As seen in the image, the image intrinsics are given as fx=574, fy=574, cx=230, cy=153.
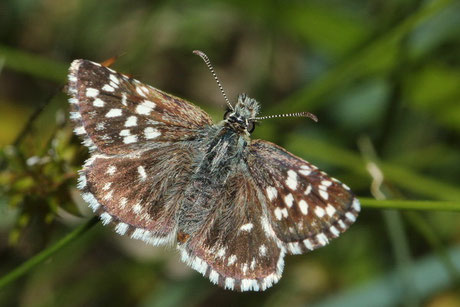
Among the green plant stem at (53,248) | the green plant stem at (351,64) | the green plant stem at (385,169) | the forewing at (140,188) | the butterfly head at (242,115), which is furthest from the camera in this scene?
the green plant stem at (385,169)

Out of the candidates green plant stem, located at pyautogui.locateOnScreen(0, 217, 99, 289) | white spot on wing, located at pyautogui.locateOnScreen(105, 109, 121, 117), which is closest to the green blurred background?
white spot on wing, located at pyautogui.locateOnScreen(105, 109, 121, 117)

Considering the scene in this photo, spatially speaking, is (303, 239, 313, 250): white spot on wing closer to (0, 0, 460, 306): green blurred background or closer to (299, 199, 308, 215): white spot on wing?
(299, 199, 308, 215): white spot on wing

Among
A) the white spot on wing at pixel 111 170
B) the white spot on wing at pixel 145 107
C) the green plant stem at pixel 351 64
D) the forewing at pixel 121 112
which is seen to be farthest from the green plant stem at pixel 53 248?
the green plant stem at pixel 351 64

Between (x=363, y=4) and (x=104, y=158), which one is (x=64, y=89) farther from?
(x=363, y=4)

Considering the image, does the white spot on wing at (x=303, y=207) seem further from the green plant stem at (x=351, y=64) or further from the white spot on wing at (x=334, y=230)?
the green plant stem at (x=351, y=64)

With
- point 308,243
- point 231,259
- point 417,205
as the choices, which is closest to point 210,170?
point 231,259

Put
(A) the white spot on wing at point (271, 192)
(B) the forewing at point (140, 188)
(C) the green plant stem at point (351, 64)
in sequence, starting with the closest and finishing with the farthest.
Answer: (B) the forewing at point (140, 188) < (A) the white spot on wing at point (271, 192) < (C) the green plant stem at point (351, 64)
